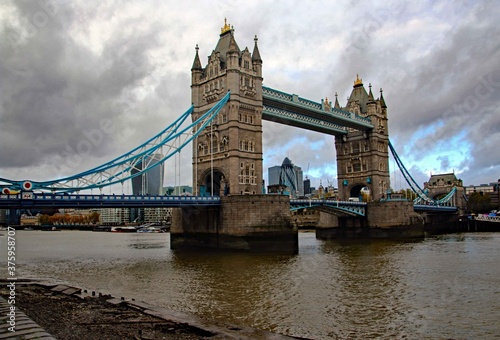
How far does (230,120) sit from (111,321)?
31.3m

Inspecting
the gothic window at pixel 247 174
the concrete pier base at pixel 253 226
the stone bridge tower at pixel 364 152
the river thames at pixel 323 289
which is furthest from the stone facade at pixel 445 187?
the concrete pier base at pixel 253 226

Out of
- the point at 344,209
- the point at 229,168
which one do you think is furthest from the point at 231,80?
the point at 344,209

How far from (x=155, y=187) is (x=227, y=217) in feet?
164

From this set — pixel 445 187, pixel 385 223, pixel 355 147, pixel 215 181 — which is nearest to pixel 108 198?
pixel 215 181

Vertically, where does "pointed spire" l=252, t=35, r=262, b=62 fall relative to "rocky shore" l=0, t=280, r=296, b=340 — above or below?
above

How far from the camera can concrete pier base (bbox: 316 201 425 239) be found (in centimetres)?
5262

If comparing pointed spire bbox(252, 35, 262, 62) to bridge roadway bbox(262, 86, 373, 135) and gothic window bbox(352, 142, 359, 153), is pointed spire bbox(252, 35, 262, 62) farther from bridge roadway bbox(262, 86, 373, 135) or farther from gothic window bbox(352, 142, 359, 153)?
gothic window bbox(352, 142, 359, 153)

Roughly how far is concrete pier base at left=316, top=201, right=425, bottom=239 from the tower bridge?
12 cm

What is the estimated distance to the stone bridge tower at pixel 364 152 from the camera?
205 feet

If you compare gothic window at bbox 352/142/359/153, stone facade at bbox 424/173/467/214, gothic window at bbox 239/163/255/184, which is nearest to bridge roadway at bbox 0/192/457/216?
gothic window at bbox 239/163/255/184

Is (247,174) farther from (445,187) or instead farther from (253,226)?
(445,187)

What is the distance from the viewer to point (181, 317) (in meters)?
12.8

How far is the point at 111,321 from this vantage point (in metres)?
11.9

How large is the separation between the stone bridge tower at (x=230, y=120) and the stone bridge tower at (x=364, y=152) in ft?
80.6
